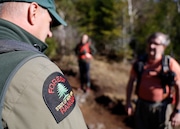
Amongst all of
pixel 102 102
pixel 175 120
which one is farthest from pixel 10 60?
pixel 102 102

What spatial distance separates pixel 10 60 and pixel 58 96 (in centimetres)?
21

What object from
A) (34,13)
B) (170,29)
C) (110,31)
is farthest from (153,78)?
(110,31)

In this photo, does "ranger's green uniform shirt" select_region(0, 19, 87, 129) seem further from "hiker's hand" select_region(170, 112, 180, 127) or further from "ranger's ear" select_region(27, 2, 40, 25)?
"hiker's hand" select_region(170, 112, 180, 127)

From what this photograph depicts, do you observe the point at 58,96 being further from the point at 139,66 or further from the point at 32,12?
the point at 139,66

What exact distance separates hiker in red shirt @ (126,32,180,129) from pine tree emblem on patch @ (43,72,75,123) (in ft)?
7.75

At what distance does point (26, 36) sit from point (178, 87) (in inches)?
99.0

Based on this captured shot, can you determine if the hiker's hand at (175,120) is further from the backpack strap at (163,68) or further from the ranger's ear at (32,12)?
the ranger's ear at (32,12)

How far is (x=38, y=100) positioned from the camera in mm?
980

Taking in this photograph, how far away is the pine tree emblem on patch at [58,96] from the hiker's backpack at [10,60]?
11 cm

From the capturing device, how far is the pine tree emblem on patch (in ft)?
3.29

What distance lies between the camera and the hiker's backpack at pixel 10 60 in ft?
3.23

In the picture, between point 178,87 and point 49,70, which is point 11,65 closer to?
point 49,70

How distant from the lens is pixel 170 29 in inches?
609

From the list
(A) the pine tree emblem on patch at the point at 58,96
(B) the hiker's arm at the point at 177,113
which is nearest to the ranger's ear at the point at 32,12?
(A) the pine tree emblem on patch at the point at 58,96
